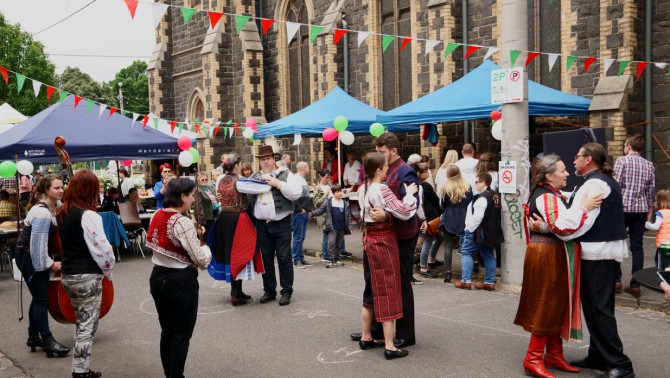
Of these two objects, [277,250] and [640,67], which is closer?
[277,250]

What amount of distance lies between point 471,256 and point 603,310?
365 centimetres

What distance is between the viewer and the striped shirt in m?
7.84

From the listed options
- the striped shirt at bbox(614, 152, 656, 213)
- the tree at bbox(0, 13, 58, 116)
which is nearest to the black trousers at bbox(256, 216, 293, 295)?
the striped shirt at bbox(614, 152, 656, 213)

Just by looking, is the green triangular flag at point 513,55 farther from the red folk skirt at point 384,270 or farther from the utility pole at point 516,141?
the red folk skirt at point 384,270

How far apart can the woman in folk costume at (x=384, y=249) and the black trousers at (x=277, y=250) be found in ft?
7.85

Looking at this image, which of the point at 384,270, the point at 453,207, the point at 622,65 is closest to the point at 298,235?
the point at 453,207

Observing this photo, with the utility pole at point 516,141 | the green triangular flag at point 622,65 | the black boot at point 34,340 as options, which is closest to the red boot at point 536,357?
the utility pole at point 516,141

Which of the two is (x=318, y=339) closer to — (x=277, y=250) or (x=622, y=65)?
(x=277, y=250)

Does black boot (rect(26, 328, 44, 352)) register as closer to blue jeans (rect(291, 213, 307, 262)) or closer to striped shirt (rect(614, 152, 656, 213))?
blue jeans (rect(291, 213, 307, 262))

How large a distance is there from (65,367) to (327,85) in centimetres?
1453

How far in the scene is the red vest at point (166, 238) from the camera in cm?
466

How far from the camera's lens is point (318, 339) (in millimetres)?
6270

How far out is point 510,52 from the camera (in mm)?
7930

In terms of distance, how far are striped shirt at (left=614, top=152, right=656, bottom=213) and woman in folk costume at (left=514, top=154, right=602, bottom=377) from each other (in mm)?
3294
